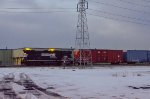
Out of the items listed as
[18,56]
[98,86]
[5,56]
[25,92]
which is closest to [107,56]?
[18,56]

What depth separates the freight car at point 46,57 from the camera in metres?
76.4

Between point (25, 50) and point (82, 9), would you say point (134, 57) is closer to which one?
point (25, 50)

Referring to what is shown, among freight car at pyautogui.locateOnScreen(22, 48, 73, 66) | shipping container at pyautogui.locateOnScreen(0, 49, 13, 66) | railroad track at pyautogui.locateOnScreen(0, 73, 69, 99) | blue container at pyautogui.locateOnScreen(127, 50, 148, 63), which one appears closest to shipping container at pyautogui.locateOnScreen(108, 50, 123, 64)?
blue container at pyautogui.locateOnScreen(127, 50, 148, 63)

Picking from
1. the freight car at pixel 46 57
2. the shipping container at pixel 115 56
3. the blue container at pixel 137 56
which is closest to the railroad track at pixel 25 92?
the freight car at pixel 46 57

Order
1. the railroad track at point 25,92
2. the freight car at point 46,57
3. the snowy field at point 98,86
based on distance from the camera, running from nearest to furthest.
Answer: the railroad track at point 25,92 → the snowy field at point 98,86 → the freight car at point 46,57

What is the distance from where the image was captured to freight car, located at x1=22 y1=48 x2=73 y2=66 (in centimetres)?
7644

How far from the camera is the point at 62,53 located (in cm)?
7819

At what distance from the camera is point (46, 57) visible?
7731cm

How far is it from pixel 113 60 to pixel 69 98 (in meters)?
66.9

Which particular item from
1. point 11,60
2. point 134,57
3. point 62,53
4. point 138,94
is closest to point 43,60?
point 62,53

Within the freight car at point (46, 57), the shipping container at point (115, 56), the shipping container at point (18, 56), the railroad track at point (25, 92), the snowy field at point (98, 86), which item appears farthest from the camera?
the shipping container at point (115, 56)

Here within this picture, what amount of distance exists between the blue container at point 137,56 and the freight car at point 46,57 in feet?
50.0

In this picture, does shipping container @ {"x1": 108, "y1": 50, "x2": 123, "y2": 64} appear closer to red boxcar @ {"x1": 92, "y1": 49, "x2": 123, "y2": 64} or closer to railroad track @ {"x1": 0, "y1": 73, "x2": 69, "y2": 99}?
red boxcar @ {"x1": 92, "y1": 49, "x2": 123, "y2": 64}

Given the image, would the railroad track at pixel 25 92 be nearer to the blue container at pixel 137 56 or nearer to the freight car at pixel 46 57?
the freight car at pixel 46 57
